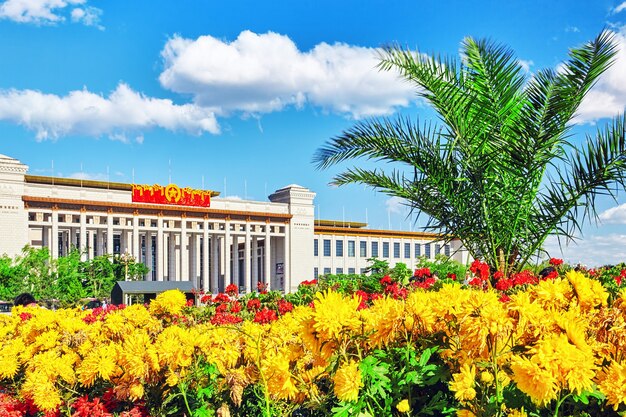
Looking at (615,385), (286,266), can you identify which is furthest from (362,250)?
(615,385)

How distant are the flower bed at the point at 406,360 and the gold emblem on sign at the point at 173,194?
207ft

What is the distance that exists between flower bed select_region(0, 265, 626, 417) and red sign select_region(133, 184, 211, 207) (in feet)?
203

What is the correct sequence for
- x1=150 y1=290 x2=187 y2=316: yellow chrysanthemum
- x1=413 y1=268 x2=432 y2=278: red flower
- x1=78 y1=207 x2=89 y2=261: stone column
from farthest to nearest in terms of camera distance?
1. x1=78 y1=207 x2=89 y2=261: stone column
2. x1=413 y1=268 x2=432 y2=278: red flower
3. x1=150 y1=290 x2=187 y2=316: yellow chrysanthemum

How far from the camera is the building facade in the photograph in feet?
198

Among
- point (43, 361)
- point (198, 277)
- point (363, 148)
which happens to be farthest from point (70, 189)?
Answer: point (43, 361)

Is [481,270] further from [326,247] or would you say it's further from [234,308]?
[326,247]

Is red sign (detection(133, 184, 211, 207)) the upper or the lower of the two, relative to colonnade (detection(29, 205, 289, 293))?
upper

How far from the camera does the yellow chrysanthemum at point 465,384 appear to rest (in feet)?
9.75

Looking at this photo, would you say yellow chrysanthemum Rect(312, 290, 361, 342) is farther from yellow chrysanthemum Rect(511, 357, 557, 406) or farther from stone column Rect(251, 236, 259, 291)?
stone column Rect(251, 236, 259, 291)

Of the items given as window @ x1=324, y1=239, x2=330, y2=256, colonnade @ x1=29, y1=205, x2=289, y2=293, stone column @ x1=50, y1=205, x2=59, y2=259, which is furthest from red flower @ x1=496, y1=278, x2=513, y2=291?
window @ x1=324, y1=239, x2=330, y2=256

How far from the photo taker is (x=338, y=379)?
3.06 meters

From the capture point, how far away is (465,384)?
9.81 feet

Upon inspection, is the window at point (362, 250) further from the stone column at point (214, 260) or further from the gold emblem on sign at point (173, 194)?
the gold emblem on sign at point (173, 194)

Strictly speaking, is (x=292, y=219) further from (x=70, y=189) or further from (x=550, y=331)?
(x=550, y=331)
